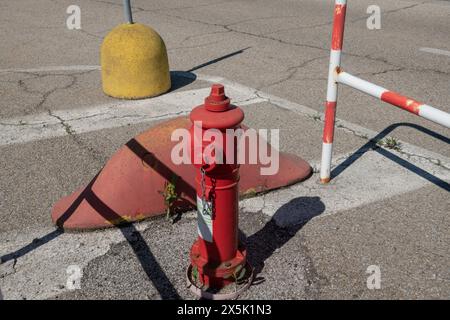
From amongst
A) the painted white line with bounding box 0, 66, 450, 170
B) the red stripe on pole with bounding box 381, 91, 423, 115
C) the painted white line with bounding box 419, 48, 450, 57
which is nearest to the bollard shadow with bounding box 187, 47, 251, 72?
the painted white line with bounding box 0, 66, 450, 170

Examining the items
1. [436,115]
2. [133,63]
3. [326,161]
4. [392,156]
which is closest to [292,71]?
[133,63]

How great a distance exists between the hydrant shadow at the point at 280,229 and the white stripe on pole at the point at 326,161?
27cm

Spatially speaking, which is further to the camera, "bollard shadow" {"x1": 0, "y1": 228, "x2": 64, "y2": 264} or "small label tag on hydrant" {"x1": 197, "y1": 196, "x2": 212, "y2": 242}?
"bollard shadow" {"x1": 0, "y1": 228, "x2": 64, "y2": 264}

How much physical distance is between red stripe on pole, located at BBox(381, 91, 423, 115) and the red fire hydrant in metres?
1.10

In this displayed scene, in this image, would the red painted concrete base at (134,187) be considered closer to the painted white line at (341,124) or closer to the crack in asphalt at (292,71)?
the painted white line at (341,124)

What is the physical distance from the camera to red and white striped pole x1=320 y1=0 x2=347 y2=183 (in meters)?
3.34

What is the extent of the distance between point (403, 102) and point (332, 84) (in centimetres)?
72

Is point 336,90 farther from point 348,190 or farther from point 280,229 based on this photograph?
point 280,229

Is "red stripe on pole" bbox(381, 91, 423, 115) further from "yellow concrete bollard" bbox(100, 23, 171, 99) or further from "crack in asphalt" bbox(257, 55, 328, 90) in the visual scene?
"yellow concrete bollard" bbox(100, 23, 171, 99)

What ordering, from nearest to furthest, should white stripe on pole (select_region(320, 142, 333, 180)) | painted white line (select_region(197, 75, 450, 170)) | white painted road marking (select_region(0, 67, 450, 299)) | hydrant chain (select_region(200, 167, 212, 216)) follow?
hydrant chain (select_region(200, 167, 212, 216)) < white painted road marking (select_region(0, 67, 450, 299)) < white stripe on pole (select_region(320, 142, 333, 180)) < painted white line (select_region(197, 75, 450, 170))

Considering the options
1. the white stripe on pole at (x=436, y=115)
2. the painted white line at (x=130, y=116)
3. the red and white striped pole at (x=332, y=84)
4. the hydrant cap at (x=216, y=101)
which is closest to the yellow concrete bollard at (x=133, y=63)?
the painted white line at (x=130, y=116)

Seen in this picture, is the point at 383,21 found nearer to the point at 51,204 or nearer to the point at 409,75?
the point at 409,75

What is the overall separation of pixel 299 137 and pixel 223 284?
2341 mm

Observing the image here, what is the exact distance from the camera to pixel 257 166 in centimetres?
369
